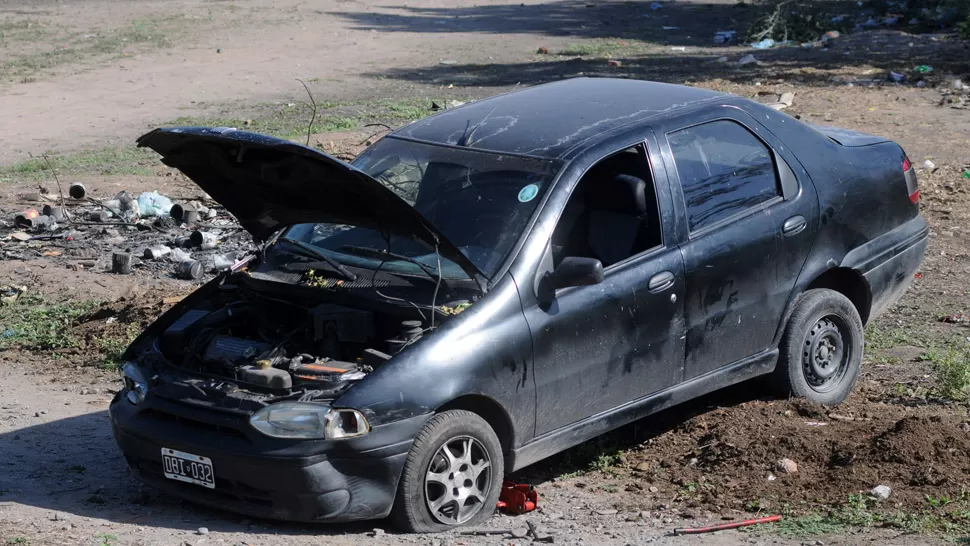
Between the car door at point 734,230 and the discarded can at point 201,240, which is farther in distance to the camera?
the discarded can at point 201,240

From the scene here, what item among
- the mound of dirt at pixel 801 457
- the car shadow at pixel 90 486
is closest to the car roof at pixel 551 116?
the mound of dirt at pixel 801 457

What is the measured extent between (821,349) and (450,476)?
2.73 m

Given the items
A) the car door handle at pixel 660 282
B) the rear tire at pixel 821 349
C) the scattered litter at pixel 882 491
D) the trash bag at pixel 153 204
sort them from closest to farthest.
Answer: the scattered litter at pixel 882 491, the car door handle at pixel 660 282, the rear tire at pixel 821 349, the trash bag at pixel 153 204

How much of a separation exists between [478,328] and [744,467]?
5.90 ft

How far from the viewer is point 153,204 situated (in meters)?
11.9

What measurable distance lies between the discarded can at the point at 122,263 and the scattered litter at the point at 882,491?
6.79m

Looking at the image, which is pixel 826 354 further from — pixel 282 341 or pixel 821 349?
pixel 282 341

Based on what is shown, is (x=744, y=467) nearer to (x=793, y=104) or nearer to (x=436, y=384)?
(x=436, y=384)

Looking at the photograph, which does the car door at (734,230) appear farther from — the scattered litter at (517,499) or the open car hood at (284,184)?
the open car hood at (284,184)

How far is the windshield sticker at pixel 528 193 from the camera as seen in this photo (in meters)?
5.68

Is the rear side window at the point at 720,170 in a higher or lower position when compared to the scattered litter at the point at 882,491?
higher

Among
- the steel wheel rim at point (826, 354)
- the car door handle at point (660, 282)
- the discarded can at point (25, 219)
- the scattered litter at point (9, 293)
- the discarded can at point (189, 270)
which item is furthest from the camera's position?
the discarded can at point (25, 219)

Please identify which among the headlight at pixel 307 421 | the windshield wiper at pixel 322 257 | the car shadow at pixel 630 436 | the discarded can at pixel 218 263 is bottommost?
the discarded can at pixel 218 263

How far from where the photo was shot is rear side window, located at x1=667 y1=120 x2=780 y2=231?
6.13 metres
